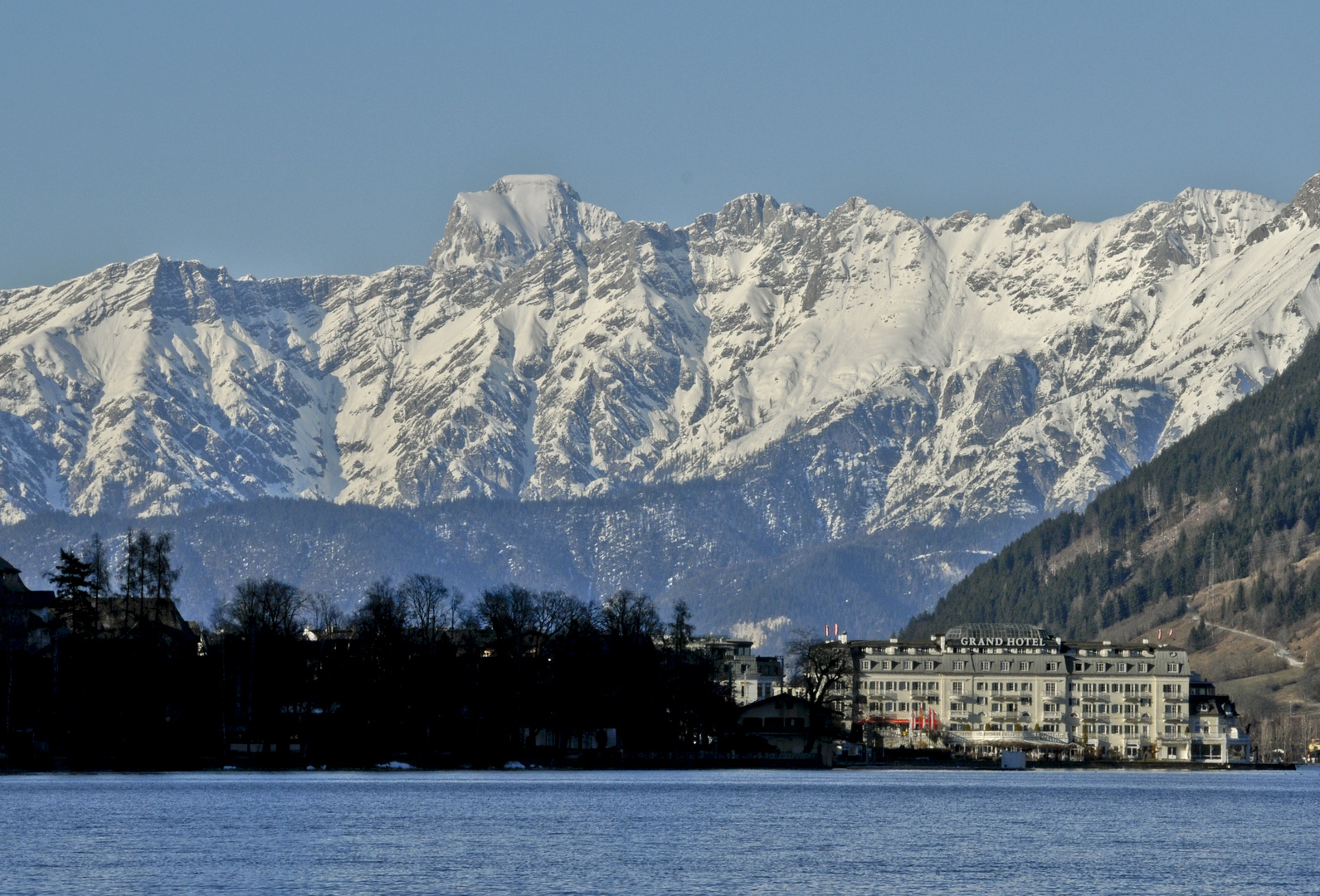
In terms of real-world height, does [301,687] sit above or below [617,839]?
above

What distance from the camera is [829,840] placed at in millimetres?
124312

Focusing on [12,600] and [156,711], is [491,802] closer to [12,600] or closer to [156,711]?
[156,711]

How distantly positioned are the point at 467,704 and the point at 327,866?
79.1 metres

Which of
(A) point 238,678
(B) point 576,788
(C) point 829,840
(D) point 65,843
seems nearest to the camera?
(D) point 65,843

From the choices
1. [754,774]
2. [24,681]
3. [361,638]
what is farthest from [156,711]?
[754,774]

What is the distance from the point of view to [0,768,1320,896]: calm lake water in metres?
106

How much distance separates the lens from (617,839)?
4852 inches

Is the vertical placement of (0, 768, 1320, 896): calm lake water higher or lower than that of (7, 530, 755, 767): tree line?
lower

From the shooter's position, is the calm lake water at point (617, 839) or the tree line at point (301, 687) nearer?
the calm lake water at point (617, 839)

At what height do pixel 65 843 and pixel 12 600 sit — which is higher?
pixel 12 600

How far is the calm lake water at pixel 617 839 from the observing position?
346 ft

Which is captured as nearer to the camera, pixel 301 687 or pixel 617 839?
pixel 617 839

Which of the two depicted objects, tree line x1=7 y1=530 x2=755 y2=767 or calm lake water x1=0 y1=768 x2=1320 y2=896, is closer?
calm lake water x1=0 y1=768 x2=1320 y2=896

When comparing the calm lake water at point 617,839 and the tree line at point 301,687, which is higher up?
the tree line at point 301,687
